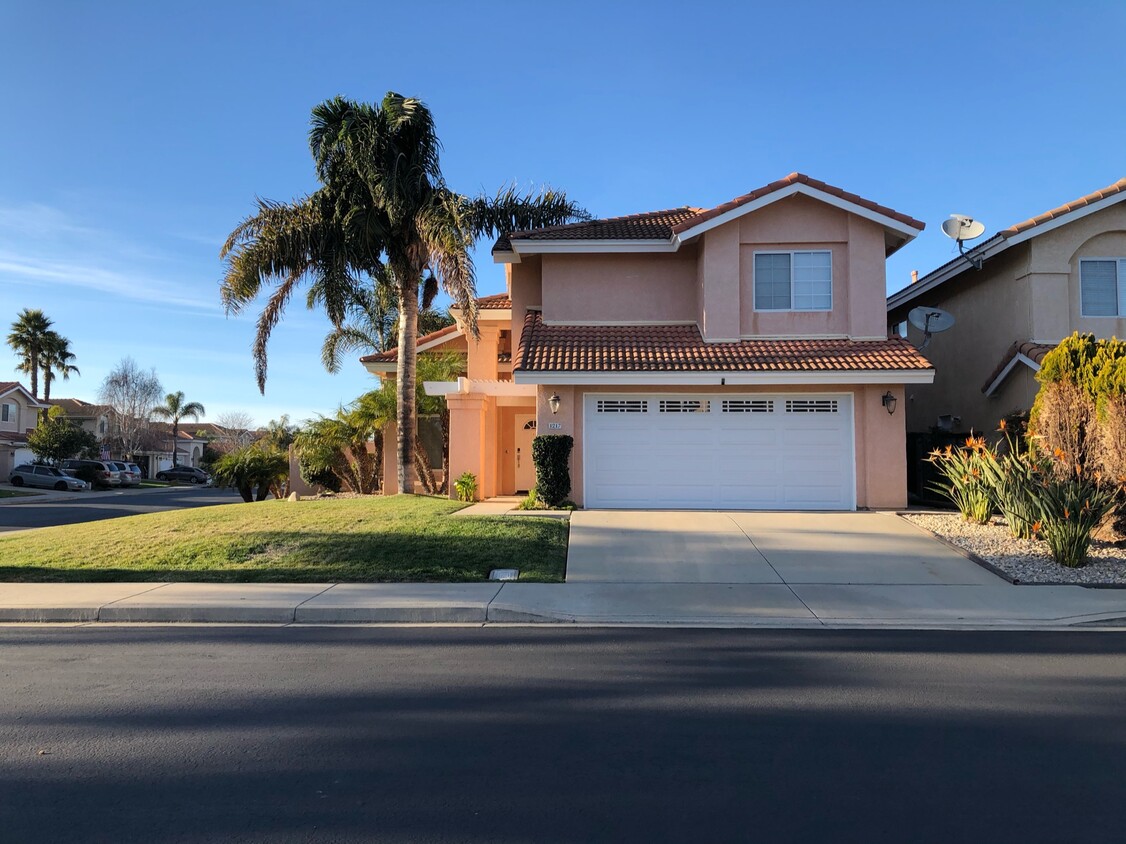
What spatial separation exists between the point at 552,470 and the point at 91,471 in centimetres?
4006

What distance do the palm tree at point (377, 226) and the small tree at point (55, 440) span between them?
3633 cm

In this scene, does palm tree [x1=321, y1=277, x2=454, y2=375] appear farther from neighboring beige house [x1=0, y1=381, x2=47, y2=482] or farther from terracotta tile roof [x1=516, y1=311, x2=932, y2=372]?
neighboring beige house [x1=0, y1=381, x2=47, y2=482]

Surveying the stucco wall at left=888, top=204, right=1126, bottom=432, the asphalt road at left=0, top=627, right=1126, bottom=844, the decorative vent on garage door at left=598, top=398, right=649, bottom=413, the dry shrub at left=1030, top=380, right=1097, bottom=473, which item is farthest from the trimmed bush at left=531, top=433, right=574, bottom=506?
the stucco wall at left=888, top=204, right=1126, bottom=432

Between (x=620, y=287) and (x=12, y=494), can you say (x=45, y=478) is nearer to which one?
(x=12, y=494)

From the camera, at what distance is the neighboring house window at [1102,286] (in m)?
17.5

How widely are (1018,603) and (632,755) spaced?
679 centimetres

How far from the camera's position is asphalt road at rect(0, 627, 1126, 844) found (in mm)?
Result: 4043

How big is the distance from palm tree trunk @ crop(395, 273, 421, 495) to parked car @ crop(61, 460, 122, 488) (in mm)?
35803

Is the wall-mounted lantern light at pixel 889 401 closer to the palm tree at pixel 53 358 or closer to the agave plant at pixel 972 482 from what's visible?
the agave plant at pixel 972 482

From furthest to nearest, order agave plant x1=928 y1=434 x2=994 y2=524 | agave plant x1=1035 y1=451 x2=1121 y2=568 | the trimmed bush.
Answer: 1. the trimmed bush
2. agave plant x1=928 y1=434 x2=994 y2=524
3. agave plant x1=1035 y1=451 x2=1121 y2=568

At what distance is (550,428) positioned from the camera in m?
16.3

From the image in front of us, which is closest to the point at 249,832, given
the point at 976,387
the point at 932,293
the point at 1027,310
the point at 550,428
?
the point at 550,428

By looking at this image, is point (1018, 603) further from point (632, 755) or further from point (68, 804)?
point (68, 804)

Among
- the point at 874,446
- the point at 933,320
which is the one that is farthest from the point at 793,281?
the point at 874,446
